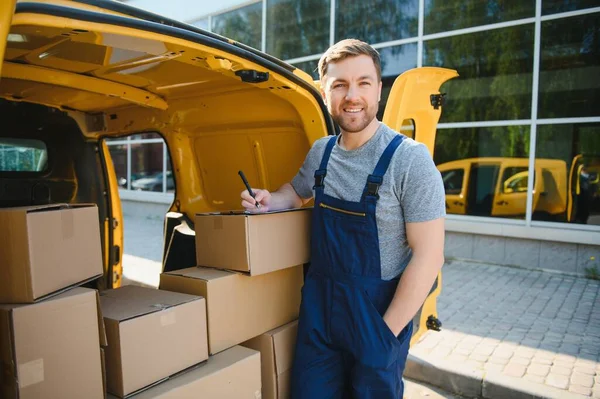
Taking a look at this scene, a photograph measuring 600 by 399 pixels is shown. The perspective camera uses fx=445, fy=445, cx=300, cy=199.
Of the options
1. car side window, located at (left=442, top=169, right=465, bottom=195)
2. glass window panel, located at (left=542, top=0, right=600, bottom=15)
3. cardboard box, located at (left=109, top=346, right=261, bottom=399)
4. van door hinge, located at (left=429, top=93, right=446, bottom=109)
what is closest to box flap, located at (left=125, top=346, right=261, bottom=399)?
cardboard box, located at (left=109, top=346, right=261, bottom=399)

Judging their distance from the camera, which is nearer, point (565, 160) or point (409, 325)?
point (409, 325)

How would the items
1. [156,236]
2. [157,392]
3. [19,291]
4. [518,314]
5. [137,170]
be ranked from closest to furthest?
[19,291] → [157,392] → [518,314] → [156,236] → [137,170]

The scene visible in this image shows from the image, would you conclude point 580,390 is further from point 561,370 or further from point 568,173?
point 568,173

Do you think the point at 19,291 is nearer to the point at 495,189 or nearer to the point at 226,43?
the point at 226,43

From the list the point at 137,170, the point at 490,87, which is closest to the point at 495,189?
the point at 490,87

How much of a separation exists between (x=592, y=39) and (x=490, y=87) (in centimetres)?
152

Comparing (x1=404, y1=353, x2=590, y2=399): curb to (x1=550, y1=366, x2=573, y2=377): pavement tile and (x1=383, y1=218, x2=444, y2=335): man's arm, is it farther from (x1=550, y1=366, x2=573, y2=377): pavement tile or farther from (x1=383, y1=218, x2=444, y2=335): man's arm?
(x1=383, y1=218, x2=444, y2=335): man's arm

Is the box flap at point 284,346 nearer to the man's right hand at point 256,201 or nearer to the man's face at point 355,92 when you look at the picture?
the man's right hand at point 256,201

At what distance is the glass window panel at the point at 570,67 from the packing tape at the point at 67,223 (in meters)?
7.20

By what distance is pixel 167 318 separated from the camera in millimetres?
1771

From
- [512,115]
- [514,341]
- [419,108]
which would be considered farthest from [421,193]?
[512,115]

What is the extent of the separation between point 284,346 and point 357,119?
45.0 inches

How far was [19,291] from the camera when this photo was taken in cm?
139

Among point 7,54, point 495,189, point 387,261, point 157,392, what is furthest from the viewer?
point 495,189
